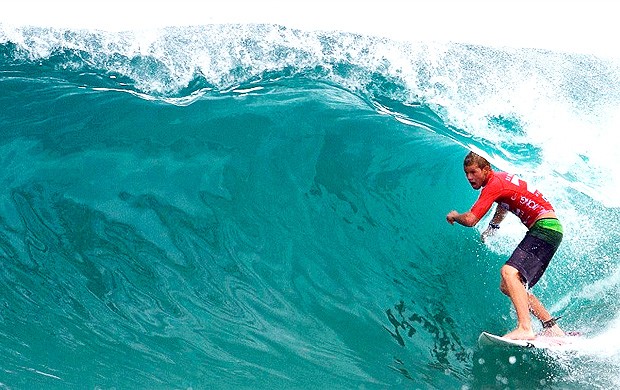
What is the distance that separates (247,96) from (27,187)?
2425mm

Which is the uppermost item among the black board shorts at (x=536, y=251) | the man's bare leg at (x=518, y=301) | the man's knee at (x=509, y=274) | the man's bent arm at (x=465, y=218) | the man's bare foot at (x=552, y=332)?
the man's bent arm at (x=465, y=218)

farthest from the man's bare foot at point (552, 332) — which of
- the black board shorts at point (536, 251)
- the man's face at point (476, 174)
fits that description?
the man's face at point (476, 174)

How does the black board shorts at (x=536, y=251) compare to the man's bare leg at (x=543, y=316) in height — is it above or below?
above

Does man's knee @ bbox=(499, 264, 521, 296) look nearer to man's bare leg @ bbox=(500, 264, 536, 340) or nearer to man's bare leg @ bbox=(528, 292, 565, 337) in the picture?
man's bare leg @ bbox=(500, 264, 536, 340)

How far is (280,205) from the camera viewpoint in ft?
21.1

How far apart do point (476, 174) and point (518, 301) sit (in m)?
1.00

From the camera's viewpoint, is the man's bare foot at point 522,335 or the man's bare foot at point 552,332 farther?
the man's bare foot at point 552,332

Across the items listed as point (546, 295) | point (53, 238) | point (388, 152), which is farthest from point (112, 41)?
point (546, 295)

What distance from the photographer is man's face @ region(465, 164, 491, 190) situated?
4.88 m

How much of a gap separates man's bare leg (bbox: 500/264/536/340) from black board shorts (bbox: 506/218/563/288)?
90 mm

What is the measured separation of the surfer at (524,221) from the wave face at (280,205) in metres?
0.46

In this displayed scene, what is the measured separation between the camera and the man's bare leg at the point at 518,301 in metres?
4.71

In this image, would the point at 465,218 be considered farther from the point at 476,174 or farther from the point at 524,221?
the point at 524,221

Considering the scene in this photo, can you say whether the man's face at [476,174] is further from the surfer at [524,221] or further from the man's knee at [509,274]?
the man's knee at [509,274]
